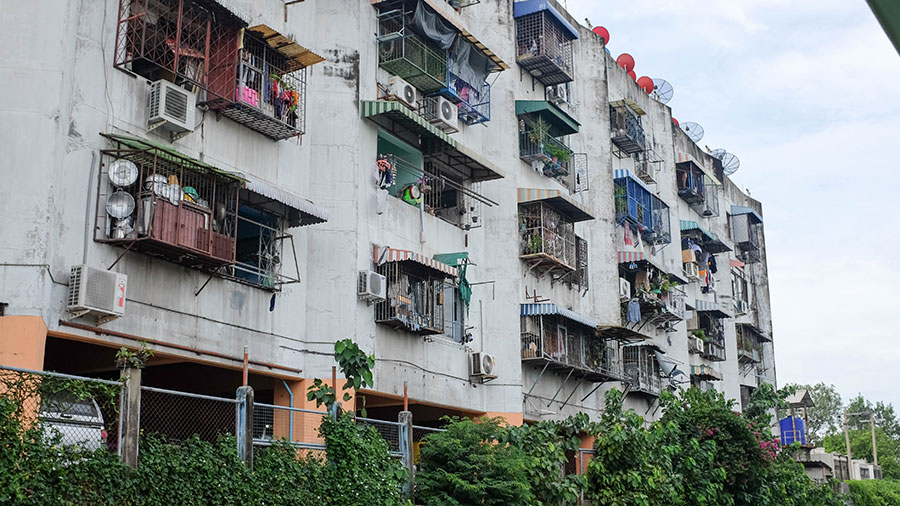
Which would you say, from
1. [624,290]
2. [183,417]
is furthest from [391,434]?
[624,290]

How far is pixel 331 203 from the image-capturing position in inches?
730

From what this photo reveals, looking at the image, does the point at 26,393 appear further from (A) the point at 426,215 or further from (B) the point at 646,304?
(B) the point at 646,304

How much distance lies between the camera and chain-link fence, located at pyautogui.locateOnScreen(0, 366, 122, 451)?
10.4 meters

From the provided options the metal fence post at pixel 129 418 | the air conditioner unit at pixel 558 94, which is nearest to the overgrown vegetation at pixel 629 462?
the metal fence post at pixel 129 418

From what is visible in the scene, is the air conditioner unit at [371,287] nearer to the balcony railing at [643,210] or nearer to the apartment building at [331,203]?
the apartment building at [331,203]

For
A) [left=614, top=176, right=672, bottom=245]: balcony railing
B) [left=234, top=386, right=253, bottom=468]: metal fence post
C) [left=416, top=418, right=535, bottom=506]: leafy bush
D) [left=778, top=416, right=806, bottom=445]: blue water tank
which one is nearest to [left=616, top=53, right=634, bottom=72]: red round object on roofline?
[left=614, top=176, right=672, bottom=245]: balcony railing

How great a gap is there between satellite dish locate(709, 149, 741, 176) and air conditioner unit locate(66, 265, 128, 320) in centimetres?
3709

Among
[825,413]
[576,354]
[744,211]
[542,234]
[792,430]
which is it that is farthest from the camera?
[825,413]

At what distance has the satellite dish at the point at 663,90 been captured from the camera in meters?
39.6

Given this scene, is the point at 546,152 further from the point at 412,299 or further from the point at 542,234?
the point at 412,299

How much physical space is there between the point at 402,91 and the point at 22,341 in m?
10.4

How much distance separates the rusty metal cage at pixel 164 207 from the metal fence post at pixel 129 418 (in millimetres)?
2848

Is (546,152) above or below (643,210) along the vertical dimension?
above

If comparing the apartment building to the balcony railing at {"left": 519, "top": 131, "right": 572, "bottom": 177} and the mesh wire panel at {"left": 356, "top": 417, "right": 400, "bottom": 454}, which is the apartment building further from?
the mesh wire panel at {"left": 356, "top": 417, "right": 400, "bottom": 454}
